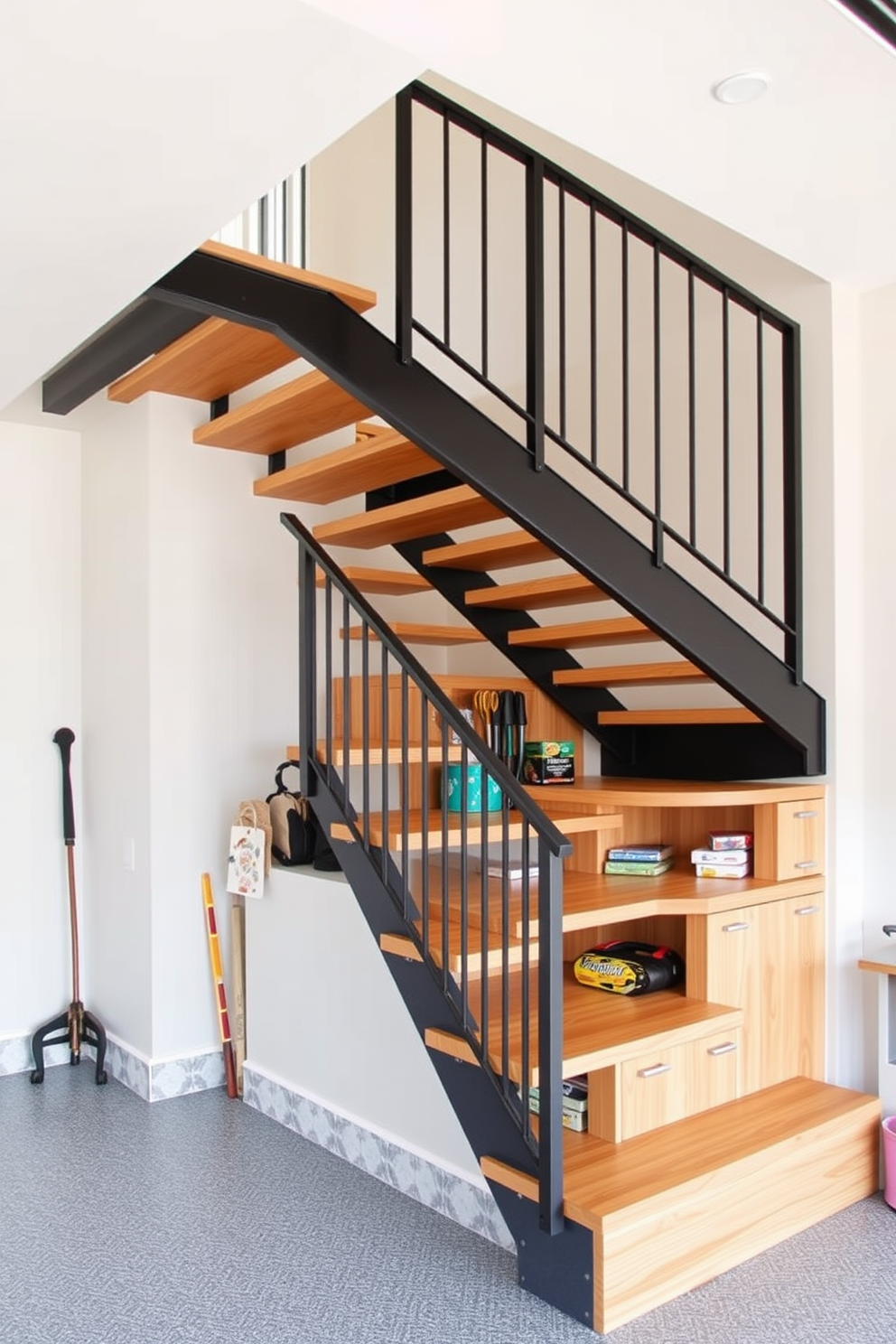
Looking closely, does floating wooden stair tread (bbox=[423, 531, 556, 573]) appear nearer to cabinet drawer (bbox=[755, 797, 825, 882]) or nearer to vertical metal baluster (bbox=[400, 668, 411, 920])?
vertical metal baluster (bbox=[400, 668, 411, 920])

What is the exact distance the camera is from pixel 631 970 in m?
3.13

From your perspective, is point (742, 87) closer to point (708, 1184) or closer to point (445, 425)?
point (445, 425)

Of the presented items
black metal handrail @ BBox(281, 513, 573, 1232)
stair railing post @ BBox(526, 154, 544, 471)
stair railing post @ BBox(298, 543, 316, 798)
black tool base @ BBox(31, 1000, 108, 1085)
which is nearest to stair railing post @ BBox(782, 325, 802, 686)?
stair railing post @ BBox(526, 154, 544, 471)

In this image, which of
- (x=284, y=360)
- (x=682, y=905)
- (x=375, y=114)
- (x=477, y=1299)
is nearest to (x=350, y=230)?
(x=375, y=114)

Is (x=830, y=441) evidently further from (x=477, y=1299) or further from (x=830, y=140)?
(x=477, y=1299)

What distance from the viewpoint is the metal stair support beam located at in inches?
104

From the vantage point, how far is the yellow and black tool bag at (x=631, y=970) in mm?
3121

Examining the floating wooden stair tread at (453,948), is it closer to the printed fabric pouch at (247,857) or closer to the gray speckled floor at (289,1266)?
the gray speckled floor at (289,1266)

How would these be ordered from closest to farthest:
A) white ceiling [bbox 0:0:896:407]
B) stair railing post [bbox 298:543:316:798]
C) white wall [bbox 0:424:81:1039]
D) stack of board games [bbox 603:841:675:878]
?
white ceiling [bbox 0:0:896:407]
stair railing post [bbox 298:543:316:798]
stack of board games [bbox 603:841:675:878]
white wall [bbox 0:424:81:1039]

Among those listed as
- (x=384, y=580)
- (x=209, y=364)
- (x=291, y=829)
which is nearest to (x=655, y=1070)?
(x=291, y=829)

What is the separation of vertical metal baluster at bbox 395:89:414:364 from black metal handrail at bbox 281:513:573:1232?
71cm

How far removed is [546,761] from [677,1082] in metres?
1.16

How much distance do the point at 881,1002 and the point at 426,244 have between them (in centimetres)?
410

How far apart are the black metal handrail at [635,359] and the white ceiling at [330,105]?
0.43 metres
